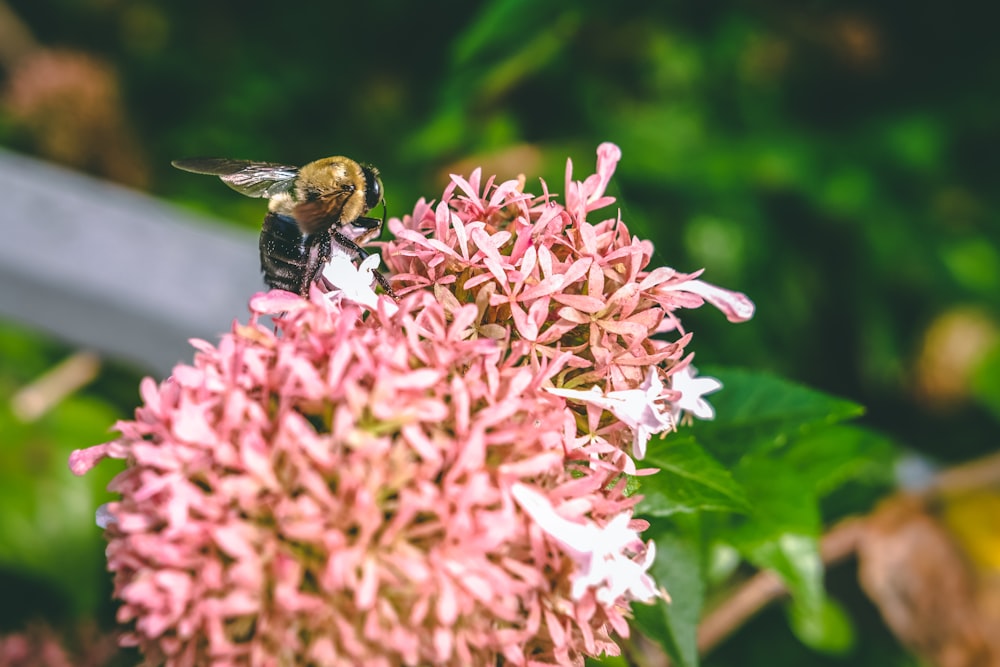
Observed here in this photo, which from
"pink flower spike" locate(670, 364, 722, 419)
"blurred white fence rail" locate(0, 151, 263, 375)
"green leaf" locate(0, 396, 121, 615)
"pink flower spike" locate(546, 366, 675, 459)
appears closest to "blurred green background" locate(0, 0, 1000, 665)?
"green leaf" locate(0, 396, 121, 615)

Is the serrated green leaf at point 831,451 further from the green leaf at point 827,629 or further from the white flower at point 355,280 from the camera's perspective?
the white flower at point 355,280

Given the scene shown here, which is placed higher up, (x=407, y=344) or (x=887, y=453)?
(x=407, y=344)

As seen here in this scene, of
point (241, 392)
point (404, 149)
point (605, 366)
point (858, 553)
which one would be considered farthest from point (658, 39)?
Answer: point (241, 392)

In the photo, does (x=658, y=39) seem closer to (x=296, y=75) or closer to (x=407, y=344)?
(x=296, y=75)

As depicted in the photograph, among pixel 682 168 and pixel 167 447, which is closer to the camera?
pixel 167 447

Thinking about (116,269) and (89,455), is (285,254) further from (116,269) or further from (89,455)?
(116,269)

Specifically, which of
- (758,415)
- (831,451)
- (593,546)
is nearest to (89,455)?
(593,546)
